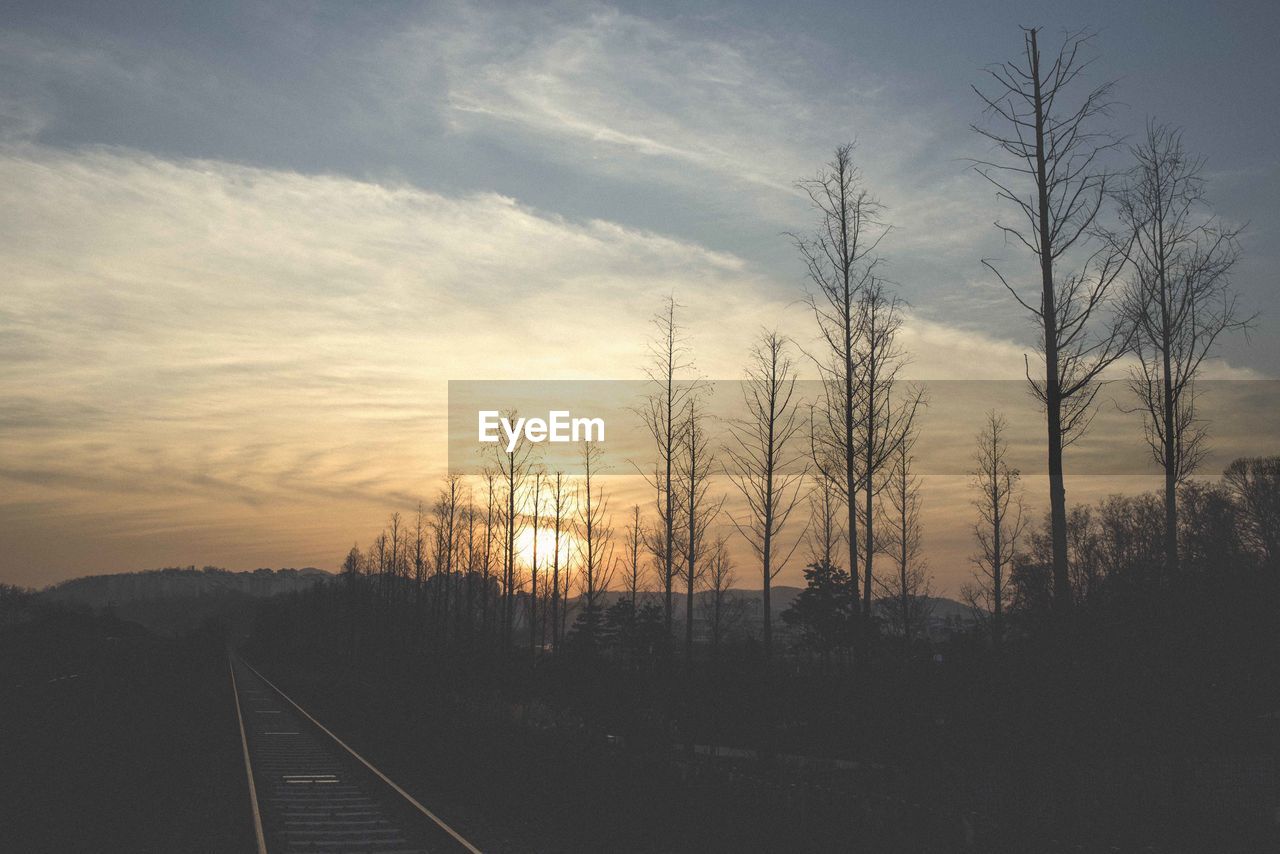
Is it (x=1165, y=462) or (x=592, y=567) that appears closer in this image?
(x=1165, y=462)

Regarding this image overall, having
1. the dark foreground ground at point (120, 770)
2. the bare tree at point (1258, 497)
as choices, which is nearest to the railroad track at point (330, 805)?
the dark foreground ground at point (120, 770)

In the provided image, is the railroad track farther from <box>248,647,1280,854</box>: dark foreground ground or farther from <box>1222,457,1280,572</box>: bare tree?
<box>1222,457,1280,572</box>: bare tree

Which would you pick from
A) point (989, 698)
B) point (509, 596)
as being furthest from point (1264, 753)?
point (509, 596)

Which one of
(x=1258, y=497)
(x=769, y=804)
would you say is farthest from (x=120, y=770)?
(x=1258, y=497)

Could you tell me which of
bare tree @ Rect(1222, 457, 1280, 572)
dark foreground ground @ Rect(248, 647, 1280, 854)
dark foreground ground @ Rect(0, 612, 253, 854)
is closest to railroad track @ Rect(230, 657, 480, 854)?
dark foreground ground @ Rect(0, 612, 253, 854)

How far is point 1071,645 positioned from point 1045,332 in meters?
6.12

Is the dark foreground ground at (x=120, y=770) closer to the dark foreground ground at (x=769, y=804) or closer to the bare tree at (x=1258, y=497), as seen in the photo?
the dark foreground ground at (x=769, y=804)

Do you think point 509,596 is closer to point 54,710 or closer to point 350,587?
point 54,710

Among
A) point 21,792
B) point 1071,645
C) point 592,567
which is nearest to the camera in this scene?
point 21,792

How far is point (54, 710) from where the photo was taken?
31.9 meters

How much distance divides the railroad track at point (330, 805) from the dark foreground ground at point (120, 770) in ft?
1.27

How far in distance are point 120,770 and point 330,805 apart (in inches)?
260

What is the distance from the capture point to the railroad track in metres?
10.9

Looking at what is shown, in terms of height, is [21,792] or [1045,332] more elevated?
[1045,332]
